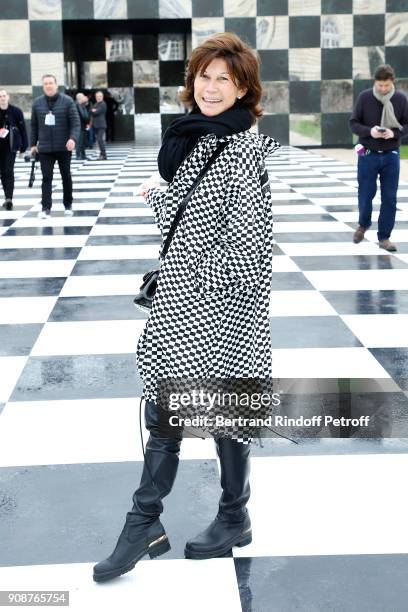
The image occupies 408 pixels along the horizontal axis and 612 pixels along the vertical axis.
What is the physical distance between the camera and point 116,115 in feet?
88.6

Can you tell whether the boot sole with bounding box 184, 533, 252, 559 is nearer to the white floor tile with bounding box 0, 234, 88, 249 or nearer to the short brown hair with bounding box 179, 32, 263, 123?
the short brown hair with bounding box 179, 32, 263, 123

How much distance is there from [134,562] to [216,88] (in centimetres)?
128

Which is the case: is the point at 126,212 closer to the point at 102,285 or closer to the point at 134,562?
the point at 102,285

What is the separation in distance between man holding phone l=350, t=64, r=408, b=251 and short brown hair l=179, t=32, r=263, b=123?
5.31m

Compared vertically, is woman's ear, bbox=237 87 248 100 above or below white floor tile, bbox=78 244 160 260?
above

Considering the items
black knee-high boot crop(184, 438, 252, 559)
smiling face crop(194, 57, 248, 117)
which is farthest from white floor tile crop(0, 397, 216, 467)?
smiling face crop(194, 57, 248, 117)

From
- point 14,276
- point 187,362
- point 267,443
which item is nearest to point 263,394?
point 187,362

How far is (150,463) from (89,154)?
20405 millimetres

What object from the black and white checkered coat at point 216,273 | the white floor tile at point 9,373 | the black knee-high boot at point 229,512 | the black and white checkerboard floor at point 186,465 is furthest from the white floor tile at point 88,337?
the black and white checkered coat at point 216,273

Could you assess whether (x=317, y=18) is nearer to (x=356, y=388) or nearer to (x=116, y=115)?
(x=116, y=115)

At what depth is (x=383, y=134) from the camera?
762 cm

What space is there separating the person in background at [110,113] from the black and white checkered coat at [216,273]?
79.2 feet

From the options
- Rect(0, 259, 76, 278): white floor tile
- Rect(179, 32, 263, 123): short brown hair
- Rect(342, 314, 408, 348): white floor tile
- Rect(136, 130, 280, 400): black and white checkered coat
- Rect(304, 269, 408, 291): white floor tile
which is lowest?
Rect(342, 314, 408, 348): white floor tile

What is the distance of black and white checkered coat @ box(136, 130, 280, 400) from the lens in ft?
7.88
